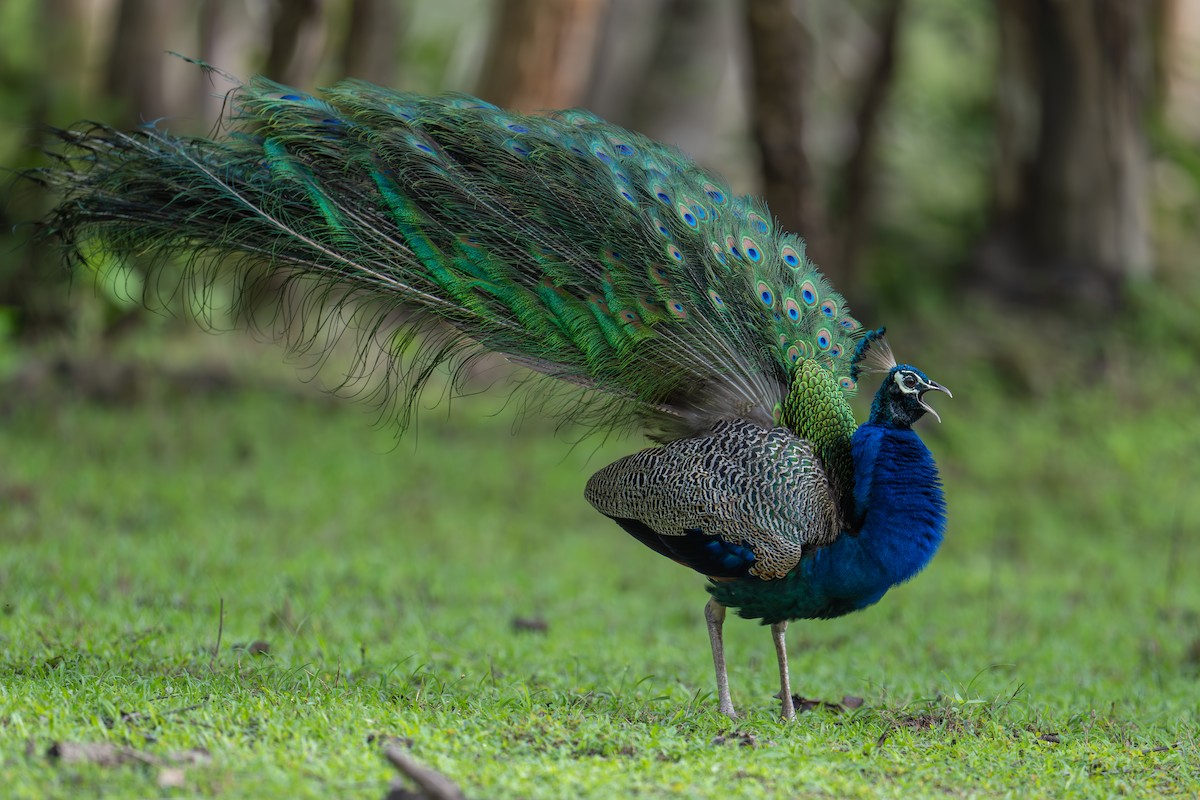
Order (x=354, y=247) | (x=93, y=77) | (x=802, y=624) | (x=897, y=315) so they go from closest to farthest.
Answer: (x=354, y=247)
(x=802, y=624)
(x=897, y=315)
(x=93, y=77)

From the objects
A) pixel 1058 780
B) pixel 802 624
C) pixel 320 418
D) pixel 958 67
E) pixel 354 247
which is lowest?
pixel 320 418

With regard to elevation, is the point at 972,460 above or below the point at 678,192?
below

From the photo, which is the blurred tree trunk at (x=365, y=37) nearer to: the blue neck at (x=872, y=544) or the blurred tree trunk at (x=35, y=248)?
the blurred tree trunk at (x=35, y=248)

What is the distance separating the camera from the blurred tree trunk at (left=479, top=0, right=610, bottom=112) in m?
11.4

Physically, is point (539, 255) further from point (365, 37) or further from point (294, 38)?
point (365, 37)

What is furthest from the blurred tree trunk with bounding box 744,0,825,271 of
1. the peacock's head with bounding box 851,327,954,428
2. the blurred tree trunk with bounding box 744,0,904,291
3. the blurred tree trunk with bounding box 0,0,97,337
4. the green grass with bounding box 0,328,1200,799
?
the blurred tree trunk with bounding box 0,0,97,337

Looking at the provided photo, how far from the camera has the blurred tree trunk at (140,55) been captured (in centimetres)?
1251

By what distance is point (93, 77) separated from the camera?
14.1 m

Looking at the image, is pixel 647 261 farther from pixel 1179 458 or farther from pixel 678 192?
pixel 1179 458

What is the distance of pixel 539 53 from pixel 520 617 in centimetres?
589

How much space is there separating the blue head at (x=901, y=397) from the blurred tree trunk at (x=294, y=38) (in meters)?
6.64

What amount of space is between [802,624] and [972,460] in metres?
3.76

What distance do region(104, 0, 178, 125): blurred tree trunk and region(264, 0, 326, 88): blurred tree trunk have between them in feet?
7.92

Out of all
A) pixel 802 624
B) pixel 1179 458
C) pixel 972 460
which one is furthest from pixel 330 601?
pixel 1179 458
